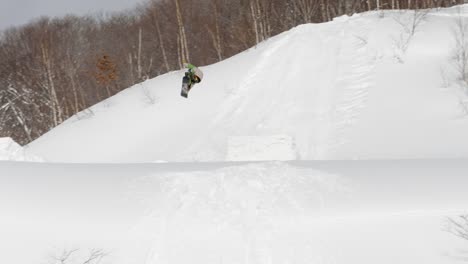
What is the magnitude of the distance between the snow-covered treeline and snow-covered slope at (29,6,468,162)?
296 inches

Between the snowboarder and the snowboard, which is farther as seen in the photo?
the snowboard

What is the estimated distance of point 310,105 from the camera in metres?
13.4

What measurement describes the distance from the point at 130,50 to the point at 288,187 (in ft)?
101

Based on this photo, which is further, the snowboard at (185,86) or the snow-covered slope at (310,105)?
the snowboard at (185,86)

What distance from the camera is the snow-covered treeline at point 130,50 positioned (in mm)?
27312

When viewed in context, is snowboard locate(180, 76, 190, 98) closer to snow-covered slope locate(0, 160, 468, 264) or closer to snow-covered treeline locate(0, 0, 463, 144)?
snow-covered slope locate(0, 160, 468, 264)

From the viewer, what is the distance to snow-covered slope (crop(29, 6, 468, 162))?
10.8m

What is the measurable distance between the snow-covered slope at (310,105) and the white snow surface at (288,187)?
2.6 inches

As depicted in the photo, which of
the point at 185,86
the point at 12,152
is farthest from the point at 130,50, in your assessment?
the point at 12,152

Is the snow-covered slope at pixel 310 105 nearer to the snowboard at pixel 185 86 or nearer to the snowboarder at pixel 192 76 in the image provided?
the snowboard at pixel 185 86

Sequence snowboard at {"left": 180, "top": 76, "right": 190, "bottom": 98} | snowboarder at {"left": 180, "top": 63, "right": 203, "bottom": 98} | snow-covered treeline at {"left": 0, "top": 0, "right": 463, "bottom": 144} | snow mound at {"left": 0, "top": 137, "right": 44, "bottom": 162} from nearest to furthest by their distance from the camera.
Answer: snow mound at {"left": 0, "top": 137, "right": 44, "bottom": 162} → snowboarder at {"left": 180, "top": 63, "right": 203, "bottom": 98} → snowboard at {"left": 180, "top": 76, "right": 190, "bottom": 98} → snow-covered treeline at {"left": 0, "top": 0, "right": 463, "bottom": 144}

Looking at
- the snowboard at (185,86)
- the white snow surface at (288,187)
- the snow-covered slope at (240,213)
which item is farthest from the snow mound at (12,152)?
the snowboard at (185,86)

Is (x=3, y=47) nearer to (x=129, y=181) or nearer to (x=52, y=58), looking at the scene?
(x=52, y=58)

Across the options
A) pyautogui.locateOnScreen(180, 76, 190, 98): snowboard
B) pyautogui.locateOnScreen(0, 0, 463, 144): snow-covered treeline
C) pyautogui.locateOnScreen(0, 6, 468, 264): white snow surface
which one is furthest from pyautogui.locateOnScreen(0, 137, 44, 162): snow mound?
pyautogui.locateOnScreen(0, 0, 463, 144): snow-covered treeline
